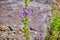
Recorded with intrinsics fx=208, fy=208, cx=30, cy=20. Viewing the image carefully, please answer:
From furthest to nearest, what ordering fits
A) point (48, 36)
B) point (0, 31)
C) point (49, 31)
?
point (49, 31), point (48, 36), point (0, 31)

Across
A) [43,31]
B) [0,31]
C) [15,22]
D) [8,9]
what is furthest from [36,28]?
[8,9]

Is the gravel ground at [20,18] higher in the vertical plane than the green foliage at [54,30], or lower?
higher

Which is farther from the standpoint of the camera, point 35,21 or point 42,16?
point 42,16

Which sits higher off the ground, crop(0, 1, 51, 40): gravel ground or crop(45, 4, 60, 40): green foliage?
crop(0, 1, 51, 40): gravel ground

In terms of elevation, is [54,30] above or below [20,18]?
below

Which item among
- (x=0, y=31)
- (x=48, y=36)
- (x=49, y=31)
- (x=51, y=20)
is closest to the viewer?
(x=0, y=31)

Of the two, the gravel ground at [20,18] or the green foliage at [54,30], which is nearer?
the gravel ground at [20,18]

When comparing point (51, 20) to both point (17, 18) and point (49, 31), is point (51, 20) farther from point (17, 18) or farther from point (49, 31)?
point (17, 18)

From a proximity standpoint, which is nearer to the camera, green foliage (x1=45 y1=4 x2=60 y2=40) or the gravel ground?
the gravel ground
